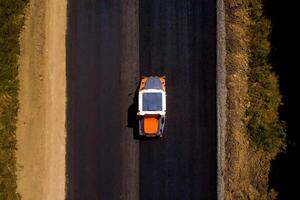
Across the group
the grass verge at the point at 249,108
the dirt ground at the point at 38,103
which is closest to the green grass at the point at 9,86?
the dirt ground at the point at 38,103

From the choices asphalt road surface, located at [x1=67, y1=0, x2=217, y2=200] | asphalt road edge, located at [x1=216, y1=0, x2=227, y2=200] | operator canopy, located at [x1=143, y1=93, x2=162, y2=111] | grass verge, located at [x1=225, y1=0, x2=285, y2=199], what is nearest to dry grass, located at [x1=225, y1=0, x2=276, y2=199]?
grass verge, located at [x1=225, y1=0, x2=285, y2=199]

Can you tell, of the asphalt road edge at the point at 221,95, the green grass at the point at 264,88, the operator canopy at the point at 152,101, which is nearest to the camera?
the operator canopy at the point at 152,101

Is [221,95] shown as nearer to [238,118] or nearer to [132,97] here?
[238,118]

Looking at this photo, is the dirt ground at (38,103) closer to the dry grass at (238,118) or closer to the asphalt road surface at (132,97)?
the asphalt road surface at (132,97)

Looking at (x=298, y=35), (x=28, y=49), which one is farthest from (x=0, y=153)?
(x=298, y=35)

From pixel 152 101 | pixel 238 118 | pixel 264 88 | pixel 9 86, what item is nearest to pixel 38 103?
pixel 9 86

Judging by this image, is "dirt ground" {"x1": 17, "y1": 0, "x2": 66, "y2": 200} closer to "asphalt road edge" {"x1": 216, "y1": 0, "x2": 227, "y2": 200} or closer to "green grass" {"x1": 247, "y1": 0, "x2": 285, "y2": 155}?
"asphalt road edge" {"x1": 216, "y1": 0, "x2": 227, "y2": 200}

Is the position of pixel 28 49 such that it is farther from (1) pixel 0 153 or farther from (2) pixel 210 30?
(2) pixel 210 30

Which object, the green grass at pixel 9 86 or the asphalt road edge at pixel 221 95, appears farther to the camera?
the asphalt road edge at pixel 221 95
